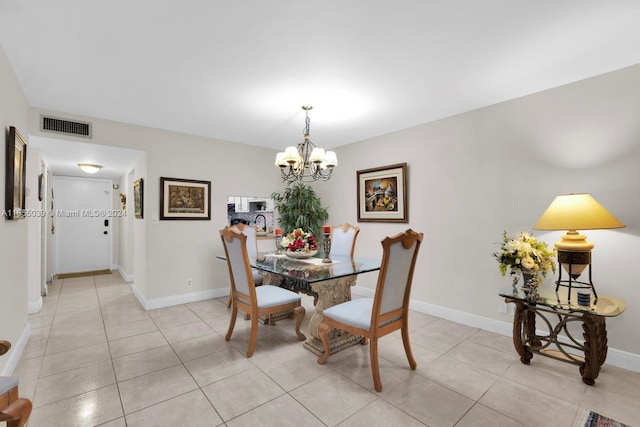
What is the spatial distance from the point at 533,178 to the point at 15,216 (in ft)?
14.7

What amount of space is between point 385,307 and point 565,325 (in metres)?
1.50

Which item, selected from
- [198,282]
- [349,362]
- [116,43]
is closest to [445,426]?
[349,362]

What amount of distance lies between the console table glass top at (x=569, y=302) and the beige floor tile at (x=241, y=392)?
1.98 meters

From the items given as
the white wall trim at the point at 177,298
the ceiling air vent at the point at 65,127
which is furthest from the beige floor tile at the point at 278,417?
the ceiling air vent at the point at 65,127

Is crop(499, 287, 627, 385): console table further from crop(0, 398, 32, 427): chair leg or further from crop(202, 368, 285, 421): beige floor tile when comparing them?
crop(0, 398, 32, 427): chair leg

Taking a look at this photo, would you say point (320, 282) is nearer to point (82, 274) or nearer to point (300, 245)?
point (300, 245)

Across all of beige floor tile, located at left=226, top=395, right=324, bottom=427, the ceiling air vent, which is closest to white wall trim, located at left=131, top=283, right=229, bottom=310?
the ceiling air vent

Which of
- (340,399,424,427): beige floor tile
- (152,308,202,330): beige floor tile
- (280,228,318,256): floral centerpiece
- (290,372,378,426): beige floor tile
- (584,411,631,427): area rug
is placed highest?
(280,228,318,256): floral centerpiece

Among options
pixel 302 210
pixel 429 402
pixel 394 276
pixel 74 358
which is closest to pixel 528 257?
pixel 394 276

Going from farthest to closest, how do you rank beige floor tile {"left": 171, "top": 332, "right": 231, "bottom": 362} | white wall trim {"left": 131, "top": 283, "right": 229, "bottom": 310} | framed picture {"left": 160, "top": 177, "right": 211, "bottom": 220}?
framed picture {"left": 160, "top": 177, "right": 211, "bottom": 220} → white wall trim {"left": 131, "top": 283, "right": 229, "bottom": 310} → beige floor tile {"left": 171, "top": 332, "right": 231, "bottom": 362}

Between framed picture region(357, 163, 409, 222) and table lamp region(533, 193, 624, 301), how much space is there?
1723 millimetres

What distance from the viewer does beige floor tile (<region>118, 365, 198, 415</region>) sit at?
1.87 meters

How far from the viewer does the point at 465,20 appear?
176 centimetres

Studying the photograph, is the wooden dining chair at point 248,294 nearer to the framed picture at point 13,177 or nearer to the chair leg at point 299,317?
the chair leg at point 299,317
